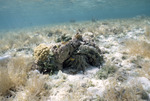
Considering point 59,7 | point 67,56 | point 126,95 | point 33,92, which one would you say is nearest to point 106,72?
point 126,95

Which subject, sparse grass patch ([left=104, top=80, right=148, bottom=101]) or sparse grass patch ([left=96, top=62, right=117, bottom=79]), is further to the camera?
sparse grass patch ([left=96, top=62, right=117, bottom=79])

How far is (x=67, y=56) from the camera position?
4234 mm

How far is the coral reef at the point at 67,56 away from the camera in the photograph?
415 cm

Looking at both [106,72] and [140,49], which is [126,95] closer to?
[106,72]

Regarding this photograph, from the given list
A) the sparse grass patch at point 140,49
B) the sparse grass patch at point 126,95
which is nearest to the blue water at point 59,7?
the sparse grass patch at point 140,49

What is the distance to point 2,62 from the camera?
4.57m

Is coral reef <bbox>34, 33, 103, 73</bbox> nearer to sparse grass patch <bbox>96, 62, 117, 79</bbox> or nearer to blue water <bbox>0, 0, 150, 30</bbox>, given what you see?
sparse grass patch <bbox>96, 62, 117, 79</bbox>

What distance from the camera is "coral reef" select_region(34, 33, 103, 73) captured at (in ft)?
13.6

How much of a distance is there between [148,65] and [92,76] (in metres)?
1.93

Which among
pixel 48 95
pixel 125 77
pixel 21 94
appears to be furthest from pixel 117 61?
pixel 21 94

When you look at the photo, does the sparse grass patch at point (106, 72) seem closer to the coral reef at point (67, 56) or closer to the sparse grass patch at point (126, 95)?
the coral reef at point (67, 56)

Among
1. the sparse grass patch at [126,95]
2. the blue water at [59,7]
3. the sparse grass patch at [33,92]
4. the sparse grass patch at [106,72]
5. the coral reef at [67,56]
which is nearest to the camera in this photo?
the sparse grass patch at [126,95]

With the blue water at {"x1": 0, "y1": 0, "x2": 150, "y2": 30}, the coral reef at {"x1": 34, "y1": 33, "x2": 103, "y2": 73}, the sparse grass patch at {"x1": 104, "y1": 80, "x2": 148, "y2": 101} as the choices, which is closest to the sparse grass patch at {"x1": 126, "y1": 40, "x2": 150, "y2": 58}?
the coral reef at {"x1": 34, "y1": 33, "x2": 103, "y2": 73}

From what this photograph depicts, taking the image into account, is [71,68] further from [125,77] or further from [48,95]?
[125,77]
